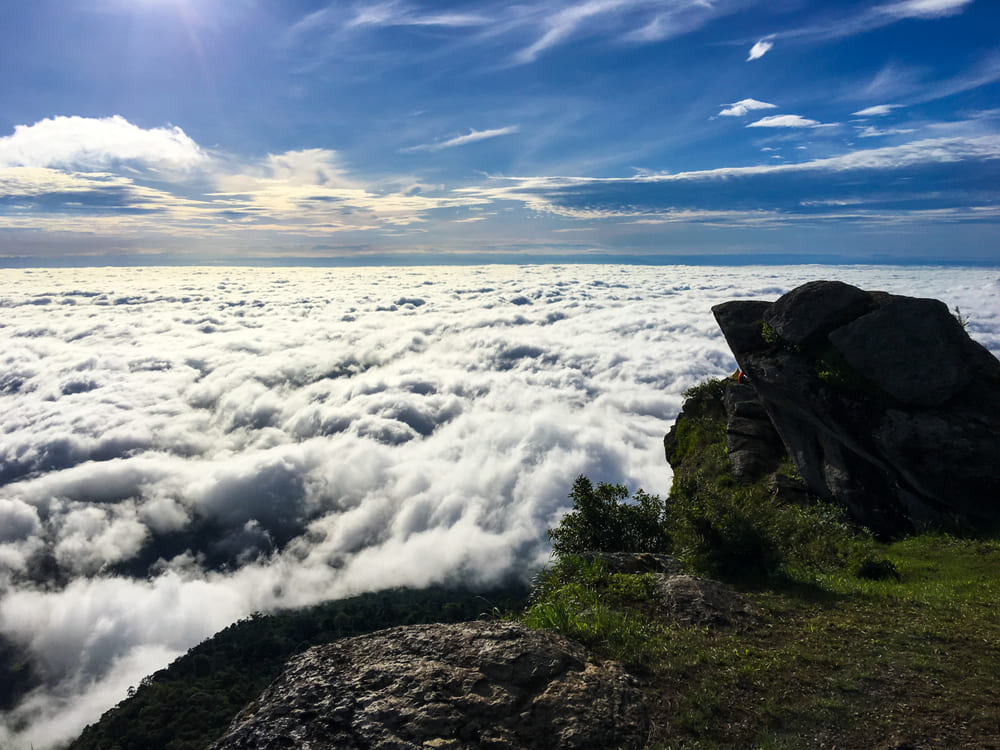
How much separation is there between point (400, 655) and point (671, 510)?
14542 millimetres

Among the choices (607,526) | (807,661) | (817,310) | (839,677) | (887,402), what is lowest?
(607,526)

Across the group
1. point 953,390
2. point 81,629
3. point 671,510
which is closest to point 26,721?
point 81,629

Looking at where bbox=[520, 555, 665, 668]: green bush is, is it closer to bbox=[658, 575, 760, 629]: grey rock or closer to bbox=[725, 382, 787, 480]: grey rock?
bbox=[658, 575, 760, 629]: grey rock

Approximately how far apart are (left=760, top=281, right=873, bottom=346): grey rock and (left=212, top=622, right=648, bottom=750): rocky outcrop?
803 inches

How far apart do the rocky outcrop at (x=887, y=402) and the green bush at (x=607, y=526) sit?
1018cm

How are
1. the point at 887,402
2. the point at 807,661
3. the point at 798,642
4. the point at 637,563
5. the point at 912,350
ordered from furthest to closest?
the point at 887,402
the point at 912,350
the point at 637,563
the point at 798,642
the point at 807,661

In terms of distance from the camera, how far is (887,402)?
2070 cm

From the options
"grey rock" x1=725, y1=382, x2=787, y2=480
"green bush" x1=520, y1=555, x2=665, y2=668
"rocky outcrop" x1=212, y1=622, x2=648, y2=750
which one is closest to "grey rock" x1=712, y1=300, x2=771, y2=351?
"grey rock" x1=725, y1=382, x2=787, y2=480

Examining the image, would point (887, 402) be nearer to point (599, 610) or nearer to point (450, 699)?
point (599, 610)

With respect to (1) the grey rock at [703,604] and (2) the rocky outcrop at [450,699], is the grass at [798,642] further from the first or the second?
(2) the rocky outcrop at [450,699]

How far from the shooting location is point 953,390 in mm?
19703

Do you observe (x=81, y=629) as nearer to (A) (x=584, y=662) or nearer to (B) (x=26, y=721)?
(B) (x=26, y=721)

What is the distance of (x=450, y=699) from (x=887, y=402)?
72.8ft

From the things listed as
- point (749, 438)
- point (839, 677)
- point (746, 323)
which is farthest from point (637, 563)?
point (749, 438)
